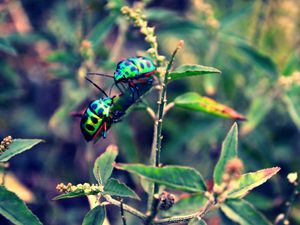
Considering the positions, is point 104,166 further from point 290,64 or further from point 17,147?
point 290,64

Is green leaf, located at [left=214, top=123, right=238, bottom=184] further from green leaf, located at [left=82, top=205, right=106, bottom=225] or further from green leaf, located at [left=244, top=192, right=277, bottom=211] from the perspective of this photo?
green leaf, located at [left=244, top=192, right=277, bottom=211]

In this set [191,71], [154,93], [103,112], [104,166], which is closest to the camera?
[191,71]

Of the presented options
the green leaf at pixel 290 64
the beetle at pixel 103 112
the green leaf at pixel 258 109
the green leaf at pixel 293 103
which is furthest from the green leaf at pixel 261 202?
the beetle at pixel 103 112

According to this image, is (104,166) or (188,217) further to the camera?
(104,166)

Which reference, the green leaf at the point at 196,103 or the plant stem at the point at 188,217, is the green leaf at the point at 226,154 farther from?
the green leaf at the point at 196,103

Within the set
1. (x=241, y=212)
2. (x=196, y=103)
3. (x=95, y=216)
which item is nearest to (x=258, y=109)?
(x=196, y=103)

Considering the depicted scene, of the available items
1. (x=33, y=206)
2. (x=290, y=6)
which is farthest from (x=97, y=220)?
(x=290, y=6)
